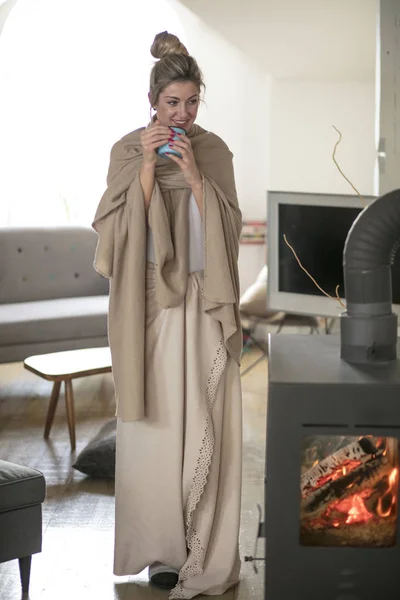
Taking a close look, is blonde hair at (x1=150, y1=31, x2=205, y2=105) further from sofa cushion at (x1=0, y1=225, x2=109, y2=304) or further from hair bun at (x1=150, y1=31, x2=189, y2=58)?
sofa cushion at (x1=0, y1=225, x2=109, y2=304)

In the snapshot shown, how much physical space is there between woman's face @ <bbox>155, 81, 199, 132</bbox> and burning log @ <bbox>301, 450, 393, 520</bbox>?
3.53 feet

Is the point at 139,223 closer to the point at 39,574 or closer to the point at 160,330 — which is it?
the point at 160,330

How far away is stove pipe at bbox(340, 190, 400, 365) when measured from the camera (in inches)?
80.9

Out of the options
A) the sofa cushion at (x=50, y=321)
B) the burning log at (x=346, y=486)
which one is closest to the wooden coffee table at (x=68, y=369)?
the sofa cushion at (x=50, y=321)

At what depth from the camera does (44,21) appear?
7262 mm

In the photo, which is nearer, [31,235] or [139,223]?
[139,223]

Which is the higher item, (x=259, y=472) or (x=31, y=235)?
(x=31, y=235)

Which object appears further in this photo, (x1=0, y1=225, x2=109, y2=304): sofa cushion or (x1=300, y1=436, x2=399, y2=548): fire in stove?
(x1=0, y1=225, x2=109, y2=304): sofa cushion

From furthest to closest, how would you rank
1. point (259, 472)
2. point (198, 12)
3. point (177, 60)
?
point (198, 12) < point (259, 472) < point (177, 60)

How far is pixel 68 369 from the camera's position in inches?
171

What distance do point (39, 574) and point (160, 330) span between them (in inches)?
35.0

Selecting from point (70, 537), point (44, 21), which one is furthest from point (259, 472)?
point (44, 21)

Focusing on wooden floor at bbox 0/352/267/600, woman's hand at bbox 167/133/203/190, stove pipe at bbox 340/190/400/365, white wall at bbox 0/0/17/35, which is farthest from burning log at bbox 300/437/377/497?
white wall at bbox 0/0/17/35

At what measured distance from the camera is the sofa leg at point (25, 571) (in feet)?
9.06
